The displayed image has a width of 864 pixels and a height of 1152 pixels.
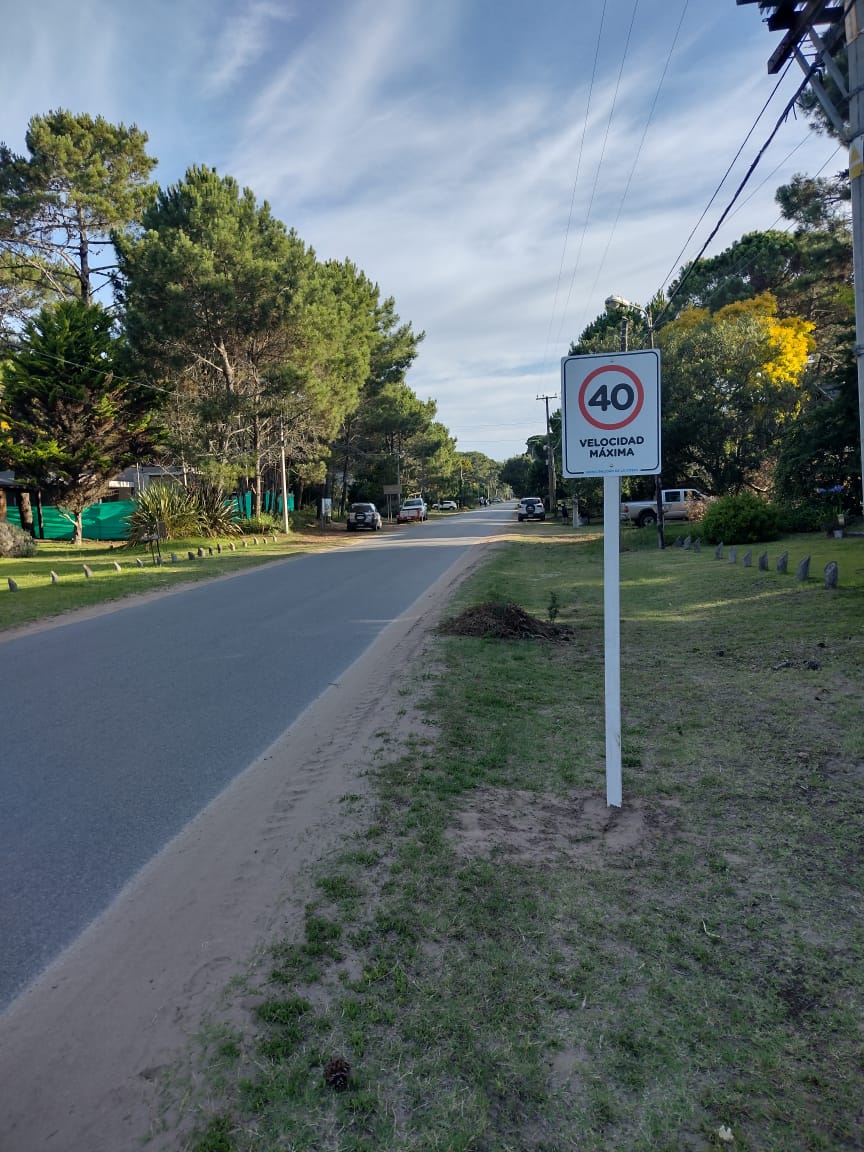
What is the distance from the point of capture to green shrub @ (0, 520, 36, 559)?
79.2 ft

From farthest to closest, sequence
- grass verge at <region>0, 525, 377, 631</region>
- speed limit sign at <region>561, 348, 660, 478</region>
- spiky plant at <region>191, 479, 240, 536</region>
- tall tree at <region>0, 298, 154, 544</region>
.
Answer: spiky plant at <region>191, 479, 240, 536</region>, tall tree at <region>0, 298, 154, 544</region>, grass verge at <region>0, 525, 377, 631</region>, speed limit sign at <region>561, 348, 660, 478</region>

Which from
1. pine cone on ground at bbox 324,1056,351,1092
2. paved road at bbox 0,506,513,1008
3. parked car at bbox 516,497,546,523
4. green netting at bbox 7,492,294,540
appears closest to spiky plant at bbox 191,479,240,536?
green netting at bbox 7,492,294,540

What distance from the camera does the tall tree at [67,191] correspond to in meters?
33.9

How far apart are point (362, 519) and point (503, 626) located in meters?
30.1

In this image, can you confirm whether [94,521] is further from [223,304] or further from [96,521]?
[223,304]

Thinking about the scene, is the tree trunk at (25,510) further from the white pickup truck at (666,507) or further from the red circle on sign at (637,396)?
the red circle on sign at (637,396)

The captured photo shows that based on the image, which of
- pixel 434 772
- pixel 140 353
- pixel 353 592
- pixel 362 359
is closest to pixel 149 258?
pixel 140 353

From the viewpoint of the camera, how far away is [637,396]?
409cm

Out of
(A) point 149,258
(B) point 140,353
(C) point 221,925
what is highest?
(A) point 149,258

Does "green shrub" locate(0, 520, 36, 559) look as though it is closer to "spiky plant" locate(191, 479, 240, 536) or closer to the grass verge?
the grass verge

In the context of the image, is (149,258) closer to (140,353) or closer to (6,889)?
(140,353)

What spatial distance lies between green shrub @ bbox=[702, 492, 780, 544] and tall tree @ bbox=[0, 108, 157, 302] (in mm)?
31994

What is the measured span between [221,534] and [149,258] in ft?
34.2

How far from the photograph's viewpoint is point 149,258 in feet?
85.3
